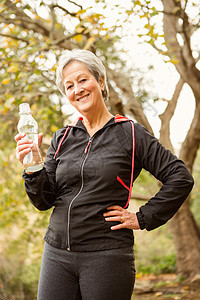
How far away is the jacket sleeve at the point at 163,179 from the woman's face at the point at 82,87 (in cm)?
35

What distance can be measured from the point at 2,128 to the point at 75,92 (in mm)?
3870

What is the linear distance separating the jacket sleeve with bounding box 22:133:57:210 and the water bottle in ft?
0.13

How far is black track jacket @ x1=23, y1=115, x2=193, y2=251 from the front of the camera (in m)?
1.88

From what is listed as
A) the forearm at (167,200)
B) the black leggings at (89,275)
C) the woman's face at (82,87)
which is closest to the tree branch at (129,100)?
the woman's face at (82,87)

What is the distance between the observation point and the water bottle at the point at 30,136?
1954 millimetres

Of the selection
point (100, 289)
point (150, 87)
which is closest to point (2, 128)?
point (150, 87)

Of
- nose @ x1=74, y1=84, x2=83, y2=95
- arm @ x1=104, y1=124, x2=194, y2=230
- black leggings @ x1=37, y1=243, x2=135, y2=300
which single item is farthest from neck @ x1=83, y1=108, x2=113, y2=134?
black leggings @ x1=37, y1=243, x2=135, y2=300

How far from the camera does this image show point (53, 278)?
1920 millimetres

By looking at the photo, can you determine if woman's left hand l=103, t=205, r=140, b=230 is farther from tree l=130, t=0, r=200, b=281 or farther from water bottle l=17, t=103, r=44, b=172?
tree l=130, t=0, r=200, b=281

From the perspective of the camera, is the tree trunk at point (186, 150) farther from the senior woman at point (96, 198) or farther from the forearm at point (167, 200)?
the forearm at point (167, 200)

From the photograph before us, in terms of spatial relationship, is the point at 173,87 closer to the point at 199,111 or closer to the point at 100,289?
the point at 199,111

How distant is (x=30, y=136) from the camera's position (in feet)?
7.22

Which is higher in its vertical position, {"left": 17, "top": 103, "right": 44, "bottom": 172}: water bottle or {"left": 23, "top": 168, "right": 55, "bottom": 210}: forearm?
{"left": 17, "top": 103, "right": 44, "bottom": 172}: water bottle

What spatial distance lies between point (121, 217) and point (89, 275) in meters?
0.34
